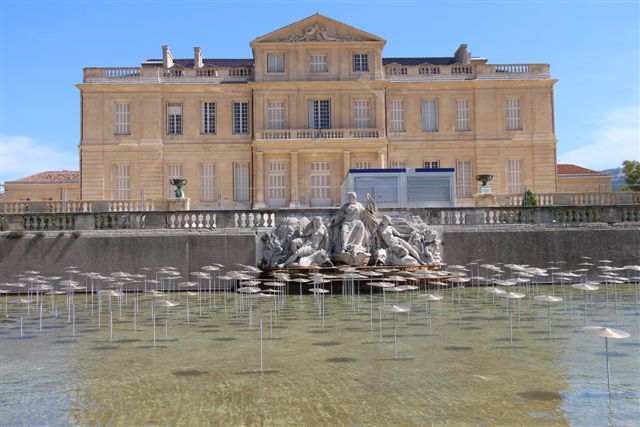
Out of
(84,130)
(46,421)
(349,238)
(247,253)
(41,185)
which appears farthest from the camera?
(41,185)

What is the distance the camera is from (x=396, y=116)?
37.2m

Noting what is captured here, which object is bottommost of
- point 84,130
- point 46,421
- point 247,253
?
point 46,421

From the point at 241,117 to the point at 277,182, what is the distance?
4487 mm

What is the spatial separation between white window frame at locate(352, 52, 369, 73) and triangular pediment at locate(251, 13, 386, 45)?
86cm

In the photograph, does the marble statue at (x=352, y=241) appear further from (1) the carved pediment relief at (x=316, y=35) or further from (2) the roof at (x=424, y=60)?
(2) the roof at (x=424, y=60)

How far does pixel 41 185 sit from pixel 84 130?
1295 cm

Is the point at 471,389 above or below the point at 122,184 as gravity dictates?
below

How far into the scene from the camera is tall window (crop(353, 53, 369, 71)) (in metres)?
37.0

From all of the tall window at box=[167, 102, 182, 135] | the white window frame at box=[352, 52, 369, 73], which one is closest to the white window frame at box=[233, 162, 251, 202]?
the tall window at box=[167, 102, 182, 135]

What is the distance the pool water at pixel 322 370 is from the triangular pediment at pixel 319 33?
26.2 m

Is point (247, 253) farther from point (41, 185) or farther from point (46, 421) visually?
point (41, 185)

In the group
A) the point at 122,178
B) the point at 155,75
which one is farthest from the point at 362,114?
the point at 122,178

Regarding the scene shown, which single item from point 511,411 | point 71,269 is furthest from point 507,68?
point 511,411

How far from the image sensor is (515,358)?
906 cm
